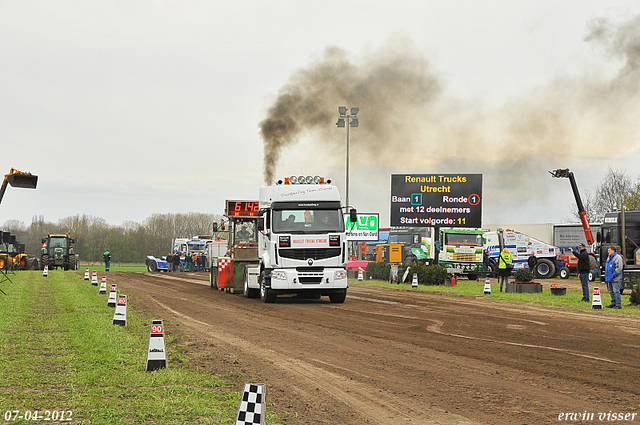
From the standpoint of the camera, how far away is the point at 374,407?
6.68 metres

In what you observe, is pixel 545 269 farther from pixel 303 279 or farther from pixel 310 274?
pixel 303 279

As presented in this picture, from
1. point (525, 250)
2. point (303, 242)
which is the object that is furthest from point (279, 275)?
point (525, 250)

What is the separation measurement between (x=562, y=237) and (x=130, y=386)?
3957 cm

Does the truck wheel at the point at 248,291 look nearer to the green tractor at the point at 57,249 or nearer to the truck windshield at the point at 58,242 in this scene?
the green tractor at the point at 57,249

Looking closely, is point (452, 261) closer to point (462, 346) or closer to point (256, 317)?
point (256, 317)

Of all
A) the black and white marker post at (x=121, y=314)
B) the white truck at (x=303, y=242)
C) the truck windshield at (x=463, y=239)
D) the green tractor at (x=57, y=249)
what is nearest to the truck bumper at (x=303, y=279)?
the white truck at (x=303, y=242)

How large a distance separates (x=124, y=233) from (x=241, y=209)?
9255cm

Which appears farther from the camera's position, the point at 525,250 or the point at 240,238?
the point at 525,250

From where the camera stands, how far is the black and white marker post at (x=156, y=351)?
8.14 meters

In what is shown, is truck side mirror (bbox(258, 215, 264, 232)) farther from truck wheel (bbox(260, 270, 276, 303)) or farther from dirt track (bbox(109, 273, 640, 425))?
dirt track (bbox(109, 273, 640, 425))

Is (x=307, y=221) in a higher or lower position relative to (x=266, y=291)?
higher

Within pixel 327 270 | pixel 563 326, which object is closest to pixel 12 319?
pixel 327 270

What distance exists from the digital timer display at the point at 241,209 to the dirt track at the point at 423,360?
644 cm

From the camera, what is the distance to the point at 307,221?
19.3m
